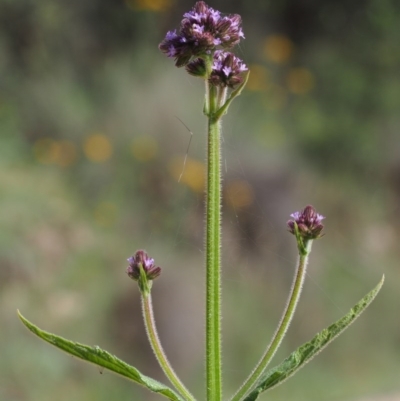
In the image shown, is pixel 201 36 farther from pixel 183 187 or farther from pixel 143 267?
pixel 183 187

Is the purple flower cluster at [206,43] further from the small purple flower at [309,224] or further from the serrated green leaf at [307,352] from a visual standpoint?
the serrated green leaf at [307,352]

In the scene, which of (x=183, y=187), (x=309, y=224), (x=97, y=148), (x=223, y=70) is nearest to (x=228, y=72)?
(x=223, y=70)

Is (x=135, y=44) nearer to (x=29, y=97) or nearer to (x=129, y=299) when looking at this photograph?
(x=29, y=97)

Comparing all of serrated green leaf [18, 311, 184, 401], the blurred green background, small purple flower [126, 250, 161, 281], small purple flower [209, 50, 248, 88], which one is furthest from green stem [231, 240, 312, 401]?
the blurred green background

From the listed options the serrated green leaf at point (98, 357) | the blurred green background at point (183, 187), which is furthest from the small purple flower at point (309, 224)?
the blurred green background at point (183, 187)

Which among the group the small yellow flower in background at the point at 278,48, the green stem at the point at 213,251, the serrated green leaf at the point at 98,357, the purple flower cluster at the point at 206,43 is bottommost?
the serrated green leaf at the point at 98,357

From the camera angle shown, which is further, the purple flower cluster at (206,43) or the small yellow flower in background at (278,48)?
the small yellow flower in background at (278,48)
